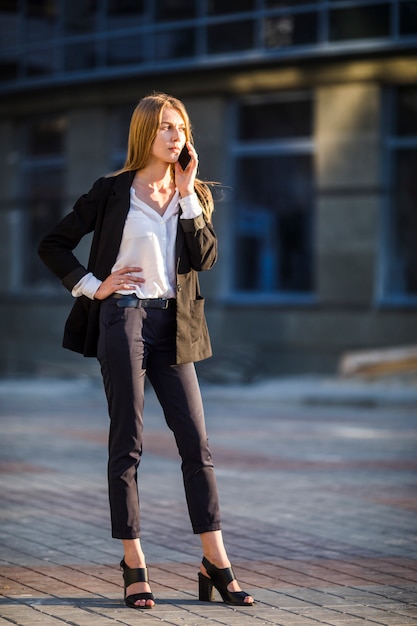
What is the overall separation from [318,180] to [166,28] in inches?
162

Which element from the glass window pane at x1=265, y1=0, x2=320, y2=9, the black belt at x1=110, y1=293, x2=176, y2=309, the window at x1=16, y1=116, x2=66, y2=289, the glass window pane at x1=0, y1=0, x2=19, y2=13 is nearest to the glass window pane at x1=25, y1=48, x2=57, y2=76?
the window at x1=16, y1=116, x2=66, y2=289

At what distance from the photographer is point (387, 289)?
69.1ft

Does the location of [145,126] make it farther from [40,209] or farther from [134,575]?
[40,209]

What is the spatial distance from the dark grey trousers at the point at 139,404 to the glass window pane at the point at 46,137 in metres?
19.9

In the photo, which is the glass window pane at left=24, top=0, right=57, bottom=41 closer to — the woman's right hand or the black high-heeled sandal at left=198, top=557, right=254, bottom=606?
the woman's right hand

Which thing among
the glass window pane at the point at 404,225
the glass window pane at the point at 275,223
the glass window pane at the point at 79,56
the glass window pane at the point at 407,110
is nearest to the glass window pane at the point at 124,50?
the glass window pane at the point at 79,56

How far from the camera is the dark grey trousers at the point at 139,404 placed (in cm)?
511

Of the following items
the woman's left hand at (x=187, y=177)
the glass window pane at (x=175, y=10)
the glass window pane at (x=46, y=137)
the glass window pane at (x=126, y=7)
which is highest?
the glass window pane at (x=126, y=7)

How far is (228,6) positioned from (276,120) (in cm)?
213

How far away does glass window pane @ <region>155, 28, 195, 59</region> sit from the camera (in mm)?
22688

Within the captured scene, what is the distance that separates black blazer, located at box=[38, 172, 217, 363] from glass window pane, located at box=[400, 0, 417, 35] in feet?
52.4

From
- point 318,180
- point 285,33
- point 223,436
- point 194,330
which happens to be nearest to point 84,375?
point 318,180

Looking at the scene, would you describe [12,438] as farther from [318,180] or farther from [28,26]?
[28,26]

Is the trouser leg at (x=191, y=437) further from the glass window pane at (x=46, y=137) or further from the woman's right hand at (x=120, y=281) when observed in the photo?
the glass window pane at (x=46, y=137)
